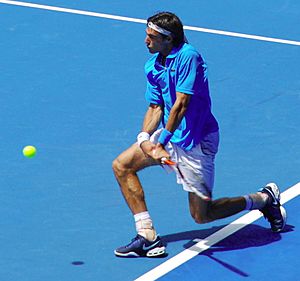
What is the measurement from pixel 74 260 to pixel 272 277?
1927 millimetres

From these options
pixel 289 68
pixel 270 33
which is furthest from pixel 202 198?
pixel 270 33

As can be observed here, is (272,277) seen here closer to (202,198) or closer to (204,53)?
(202,198)

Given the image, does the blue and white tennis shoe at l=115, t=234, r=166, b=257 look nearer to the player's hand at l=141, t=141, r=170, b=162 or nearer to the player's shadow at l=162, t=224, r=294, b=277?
the player's shadow at l=162, t=224, r=294, b=277

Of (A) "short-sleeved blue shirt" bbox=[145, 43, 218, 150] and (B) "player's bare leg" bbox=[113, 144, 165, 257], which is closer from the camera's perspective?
(A) "short-sleeved blue shirt" bbox=[145, 43, 218, 150]

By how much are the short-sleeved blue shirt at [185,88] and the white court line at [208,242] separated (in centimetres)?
105

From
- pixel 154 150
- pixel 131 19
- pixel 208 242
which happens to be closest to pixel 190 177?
pixel 154 150

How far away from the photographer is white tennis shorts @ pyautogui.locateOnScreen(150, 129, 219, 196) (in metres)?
12.2

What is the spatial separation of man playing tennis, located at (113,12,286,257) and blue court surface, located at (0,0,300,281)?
1.20 ft

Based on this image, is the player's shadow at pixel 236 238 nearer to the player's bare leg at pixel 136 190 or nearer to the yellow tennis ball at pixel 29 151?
the player's bare leg at pixel 136 190

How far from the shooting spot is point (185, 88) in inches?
464

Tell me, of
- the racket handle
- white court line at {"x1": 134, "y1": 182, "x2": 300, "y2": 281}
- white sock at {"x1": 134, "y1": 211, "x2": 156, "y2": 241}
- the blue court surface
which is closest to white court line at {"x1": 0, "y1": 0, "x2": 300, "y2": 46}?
the blue court surface

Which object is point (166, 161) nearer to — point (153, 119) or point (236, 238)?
point (153, 119)

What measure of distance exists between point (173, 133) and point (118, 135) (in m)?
2.99

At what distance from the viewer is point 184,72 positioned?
1184 cm
